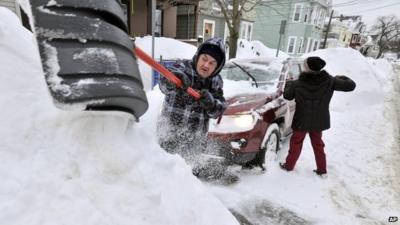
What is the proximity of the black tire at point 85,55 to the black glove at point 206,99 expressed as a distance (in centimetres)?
116

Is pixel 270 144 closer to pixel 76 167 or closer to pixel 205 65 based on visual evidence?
Result: pixel 205 65

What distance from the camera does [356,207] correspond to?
3.36 m

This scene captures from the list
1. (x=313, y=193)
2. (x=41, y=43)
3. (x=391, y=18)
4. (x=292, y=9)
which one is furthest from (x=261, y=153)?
(x=391, y=18)

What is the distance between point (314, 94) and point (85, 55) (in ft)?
10.8

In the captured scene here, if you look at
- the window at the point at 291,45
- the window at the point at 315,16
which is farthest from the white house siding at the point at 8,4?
the window at the point at 315,16

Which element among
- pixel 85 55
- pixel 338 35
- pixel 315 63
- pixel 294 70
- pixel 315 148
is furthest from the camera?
pixel 338 35

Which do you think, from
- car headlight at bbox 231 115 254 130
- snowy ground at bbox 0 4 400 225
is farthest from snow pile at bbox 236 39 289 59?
snowy ground at bbox 0 4 400 225

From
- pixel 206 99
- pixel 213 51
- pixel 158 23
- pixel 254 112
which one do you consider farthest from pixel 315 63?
pixel 158 23

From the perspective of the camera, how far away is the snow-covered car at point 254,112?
341cm

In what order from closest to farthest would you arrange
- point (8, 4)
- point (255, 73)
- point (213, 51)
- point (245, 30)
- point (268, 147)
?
point (213, 51), point (268, 147), point (255, 73), point (8, 4), point (245, 30)

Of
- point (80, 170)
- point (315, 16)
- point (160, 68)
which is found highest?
point (160, 68)

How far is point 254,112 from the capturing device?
3.53m

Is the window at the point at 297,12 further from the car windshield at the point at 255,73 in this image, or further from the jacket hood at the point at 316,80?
the jacket hood at the point at 316,80

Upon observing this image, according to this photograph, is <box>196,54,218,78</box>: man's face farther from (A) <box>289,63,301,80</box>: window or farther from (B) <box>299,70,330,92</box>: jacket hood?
(A) <box>289,63,301,80</box>: window
